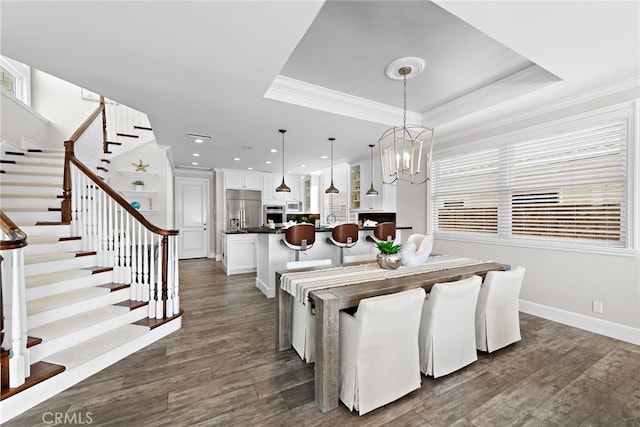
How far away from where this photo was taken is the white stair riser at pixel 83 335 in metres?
1.97

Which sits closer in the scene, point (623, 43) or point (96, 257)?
point (623, 43)

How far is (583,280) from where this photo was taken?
111 inches

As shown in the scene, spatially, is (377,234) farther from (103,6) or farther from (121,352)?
(103,6)

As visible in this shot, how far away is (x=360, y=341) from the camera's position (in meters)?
1.57

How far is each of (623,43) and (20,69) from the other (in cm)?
783

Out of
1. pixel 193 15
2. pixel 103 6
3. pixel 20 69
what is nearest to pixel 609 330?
pixel 193 15

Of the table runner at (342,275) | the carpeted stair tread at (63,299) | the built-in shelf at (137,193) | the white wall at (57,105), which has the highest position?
the white wall at (57,105)

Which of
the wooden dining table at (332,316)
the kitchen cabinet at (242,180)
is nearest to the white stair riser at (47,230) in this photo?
the wooden dining table at (332,316)

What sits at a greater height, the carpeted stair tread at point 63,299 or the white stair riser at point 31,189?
the white stair riser at point 31,189

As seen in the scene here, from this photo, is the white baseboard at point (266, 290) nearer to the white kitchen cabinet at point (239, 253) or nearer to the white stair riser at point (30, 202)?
the white kitchen cabinet at point (239, 253)

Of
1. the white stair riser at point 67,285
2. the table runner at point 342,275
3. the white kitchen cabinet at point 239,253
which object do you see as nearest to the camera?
the table runner at point 342,275

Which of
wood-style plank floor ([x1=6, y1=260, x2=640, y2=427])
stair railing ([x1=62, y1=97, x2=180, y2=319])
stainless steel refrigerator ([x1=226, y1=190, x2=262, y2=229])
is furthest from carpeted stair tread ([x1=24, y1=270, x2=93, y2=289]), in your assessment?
stainless steel refrigerator ([x1=226, y1=190, x2=262, y2=229])

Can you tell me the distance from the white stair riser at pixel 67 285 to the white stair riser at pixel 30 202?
5.58 feet

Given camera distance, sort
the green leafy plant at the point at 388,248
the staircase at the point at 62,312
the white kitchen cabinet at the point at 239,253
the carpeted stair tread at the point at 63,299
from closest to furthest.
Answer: the staircase at the point at 62,312 < the carpeted stair tread at the point at 63,299 < the green leafy plant at the point at 388,248 < the white kitchen cabinet at the point at 239,253
